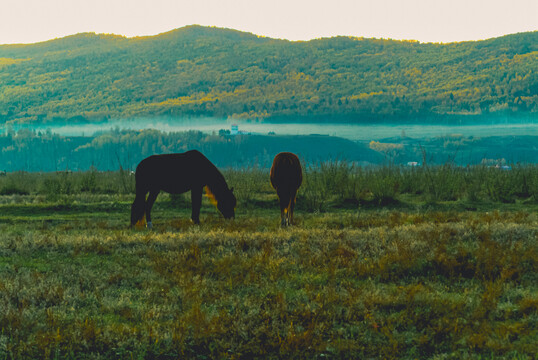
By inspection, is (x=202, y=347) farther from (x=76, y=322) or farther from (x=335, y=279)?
(x=335, y=279)

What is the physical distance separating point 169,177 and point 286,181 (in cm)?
300

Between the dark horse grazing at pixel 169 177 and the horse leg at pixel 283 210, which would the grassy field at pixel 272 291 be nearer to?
the horse leg at pixel 283 210

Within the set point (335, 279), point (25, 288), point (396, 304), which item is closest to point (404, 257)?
point (335, 279)


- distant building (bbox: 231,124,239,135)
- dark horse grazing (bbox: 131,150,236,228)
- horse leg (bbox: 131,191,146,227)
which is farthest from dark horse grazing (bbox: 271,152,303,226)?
distant building (bbox: 231,124,239,135)

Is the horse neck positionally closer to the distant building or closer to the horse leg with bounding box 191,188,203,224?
the horse leg with bounding box 191,188,203,224

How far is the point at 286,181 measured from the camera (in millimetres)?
15305

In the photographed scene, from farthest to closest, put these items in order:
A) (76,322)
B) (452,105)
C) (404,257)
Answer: (452,105), (404,257), (76,322)

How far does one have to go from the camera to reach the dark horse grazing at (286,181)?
15234 millimetres

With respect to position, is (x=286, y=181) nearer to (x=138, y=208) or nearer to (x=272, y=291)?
(x=138, y=208)

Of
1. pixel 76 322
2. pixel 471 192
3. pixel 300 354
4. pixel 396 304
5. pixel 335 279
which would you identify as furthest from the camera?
pixel 471 192

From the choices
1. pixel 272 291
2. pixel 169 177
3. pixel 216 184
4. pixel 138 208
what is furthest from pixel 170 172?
pixel 272 291

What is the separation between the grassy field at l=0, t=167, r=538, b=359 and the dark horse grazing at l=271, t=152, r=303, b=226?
58 centimetres

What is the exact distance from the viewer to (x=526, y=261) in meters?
10.1

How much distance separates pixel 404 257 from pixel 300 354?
439cm
